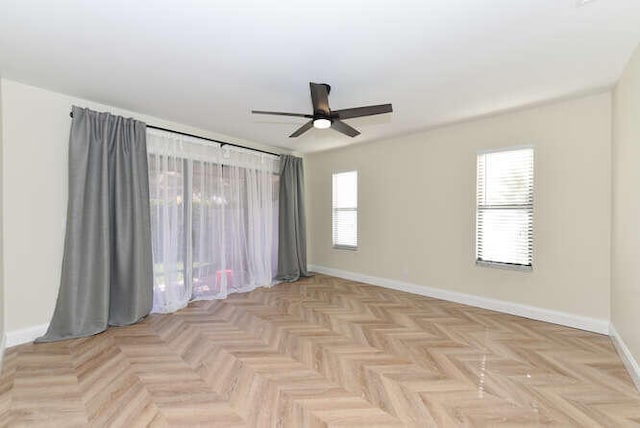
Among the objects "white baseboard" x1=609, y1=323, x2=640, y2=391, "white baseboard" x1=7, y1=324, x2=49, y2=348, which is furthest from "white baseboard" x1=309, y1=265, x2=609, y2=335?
"white baseboard" x1=7, y1=324, x2=49, y2=348

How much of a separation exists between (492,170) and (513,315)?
1.79 metres

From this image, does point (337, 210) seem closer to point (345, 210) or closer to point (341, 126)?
point (345, 210)

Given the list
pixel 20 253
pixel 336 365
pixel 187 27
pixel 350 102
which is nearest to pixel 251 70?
pixel 187 27

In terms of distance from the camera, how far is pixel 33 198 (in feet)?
9.25

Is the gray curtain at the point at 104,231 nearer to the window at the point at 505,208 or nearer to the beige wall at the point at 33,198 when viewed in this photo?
the beige wall at the point at 33,198

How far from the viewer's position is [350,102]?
124 inches

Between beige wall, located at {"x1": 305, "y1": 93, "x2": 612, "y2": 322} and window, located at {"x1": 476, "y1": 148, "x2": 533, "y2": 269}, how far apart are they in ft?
0.29

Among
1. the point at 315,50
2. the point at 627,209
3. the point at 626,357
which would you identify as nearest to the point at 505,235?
the point at 627,209

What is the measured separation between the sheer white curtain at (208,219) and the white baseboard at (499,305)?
1.89m

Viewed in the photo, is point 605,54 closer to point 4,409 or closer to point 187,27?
point 187,27

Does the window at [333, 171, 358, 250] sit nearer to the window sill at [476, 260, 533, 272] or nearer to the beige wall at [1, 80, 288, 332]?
the window sill at [476, 260, 533, 272]

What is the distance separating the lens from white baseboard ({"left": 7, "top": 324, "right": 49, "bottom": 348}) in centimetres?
267

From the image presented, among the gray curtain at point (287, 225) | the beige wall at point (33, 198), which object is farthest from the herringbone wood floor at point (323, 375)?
the gray curtain at point (287, 225)

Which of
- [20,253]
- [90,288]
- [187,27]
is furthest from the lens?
[90,288]
